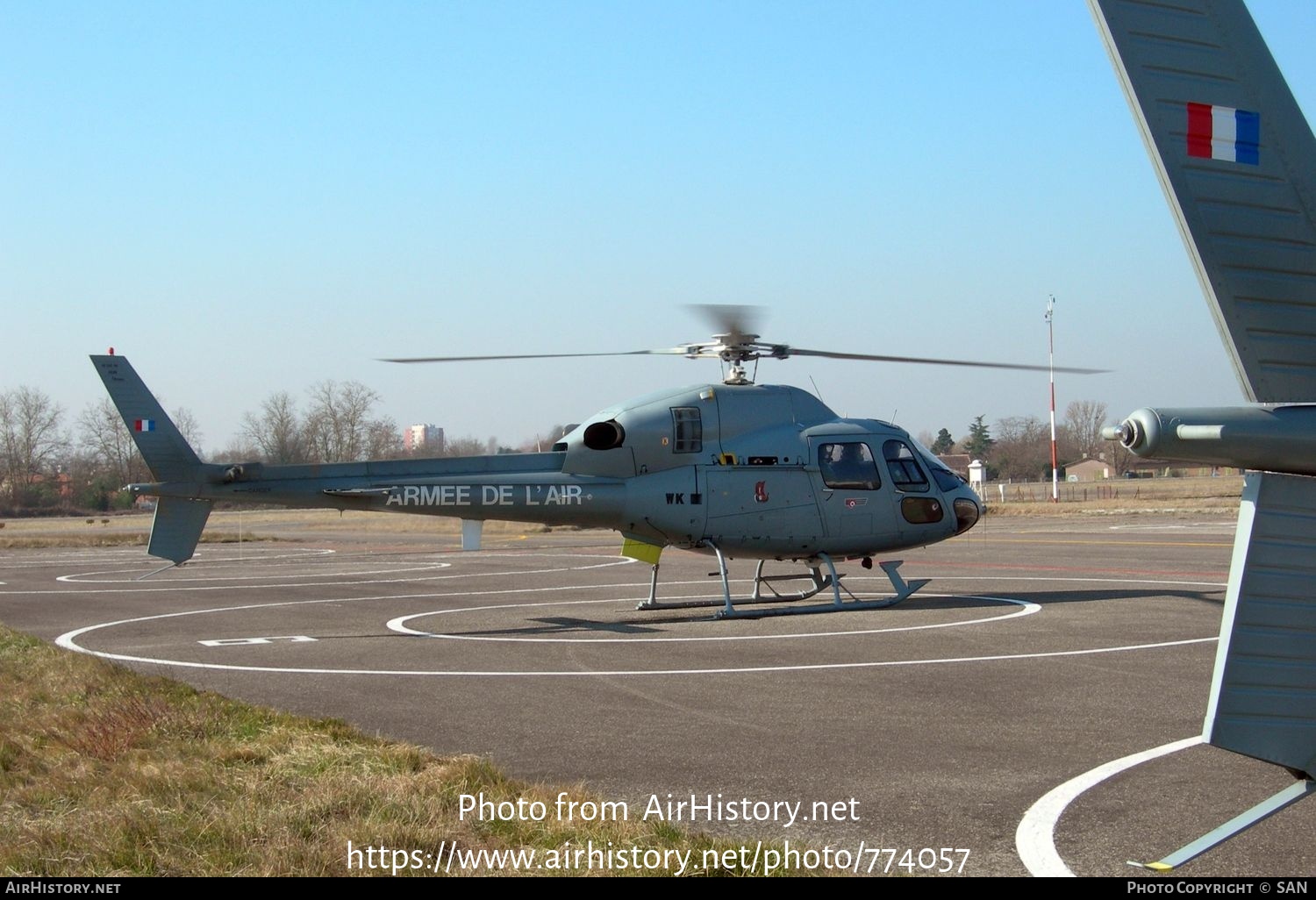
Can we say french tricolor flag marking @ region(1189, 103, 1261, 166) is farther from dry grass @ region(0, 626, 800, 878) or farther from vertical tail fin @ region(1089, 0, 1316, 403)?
dry grass @ region(0, 626, 800, 878)

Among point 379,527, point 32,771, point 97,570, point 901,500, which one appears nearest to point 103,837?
point 32,771

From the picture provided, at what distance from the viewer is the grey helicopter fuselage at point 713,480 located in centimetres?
1667

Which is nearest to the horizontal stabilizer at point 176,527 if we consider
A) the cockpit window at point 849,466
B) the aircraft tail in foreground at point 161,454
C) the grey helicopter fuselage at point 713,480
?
the aircraft tail in foreground at point 161,454

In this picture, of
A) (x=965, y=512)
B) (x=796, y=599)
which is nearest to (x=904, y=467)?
(x=965, y=512)

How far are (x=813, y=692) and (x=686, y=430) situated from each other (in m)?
7.19

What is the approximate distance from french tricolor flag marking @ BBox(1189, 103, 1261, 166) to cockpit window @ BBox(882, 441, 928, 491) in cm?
1395

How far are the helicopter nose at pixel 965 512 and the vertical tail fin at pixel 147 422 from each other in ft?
37.0

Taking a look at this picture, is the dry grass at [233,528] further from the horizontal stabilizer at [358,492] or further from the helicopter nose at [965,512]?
the helicopter nose at [965,512]

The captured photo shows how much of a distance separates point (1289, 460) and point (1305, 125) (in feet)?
4.36

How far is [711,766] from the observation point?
26.5 ft

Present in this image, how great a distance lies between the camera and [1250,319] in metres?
4.29

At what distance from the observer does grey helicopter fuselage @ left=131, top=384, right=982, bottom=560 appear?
16.7 m

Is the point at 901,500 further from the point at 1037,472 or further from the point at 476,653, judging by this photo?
the point at 1037,472

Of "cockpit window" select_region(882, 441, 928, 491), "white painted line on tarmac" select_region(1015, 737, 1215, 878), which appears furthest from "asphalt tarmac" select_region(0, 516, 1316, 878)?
"cockpit window" select_region(882, 441, 928, 491)
